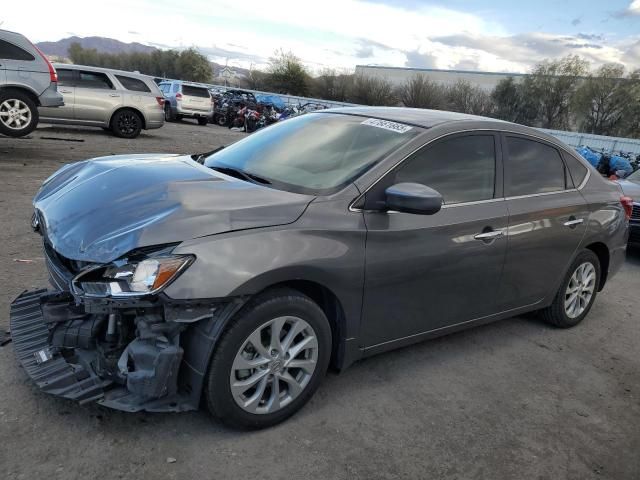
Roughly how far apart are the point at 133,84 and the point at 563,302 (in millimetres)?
12860

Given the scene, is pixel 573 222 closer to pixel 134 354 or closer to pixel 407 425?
pixel 407 425

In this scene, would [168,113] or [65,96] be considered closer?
[65,96]

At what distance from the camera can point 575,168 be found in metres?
4.61

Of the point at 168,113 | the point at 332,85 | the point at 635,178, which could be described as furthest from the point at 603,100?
the point at 635,178

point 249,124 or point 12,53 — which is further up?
point 12,53

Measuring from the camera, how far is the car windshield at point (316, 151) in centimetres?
328

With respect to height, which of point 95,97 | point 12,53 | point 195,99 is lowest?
point 195,99

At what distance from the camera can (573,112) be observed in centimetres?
4856

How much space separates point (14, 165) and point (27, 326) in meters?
7.26

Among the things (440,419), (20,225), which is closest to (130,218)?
(440,419)

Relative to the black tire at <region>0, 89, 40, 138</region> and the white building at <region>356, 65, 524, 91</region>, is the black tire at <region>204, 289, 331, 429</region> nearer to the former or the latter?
the black tire at <region>0, 89, 40, 138</region>

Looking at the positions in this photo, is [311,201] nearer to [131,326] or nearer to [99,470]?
[131,326]

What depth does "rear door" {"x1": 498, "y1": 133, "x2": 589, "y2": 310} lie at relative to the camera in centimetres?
395

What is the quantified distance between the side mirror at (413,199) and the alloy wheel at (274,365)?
2.75ft
